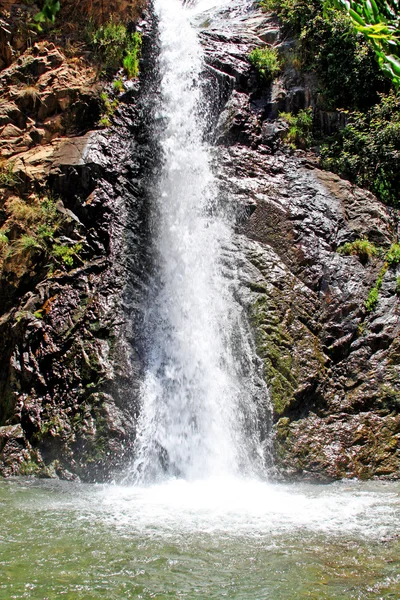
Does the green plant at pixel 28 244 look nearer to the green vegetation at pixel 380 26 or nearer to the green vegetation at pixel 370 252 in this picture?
the green vegetation at pixel 370 252

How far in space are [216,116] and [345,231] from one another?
4.74m

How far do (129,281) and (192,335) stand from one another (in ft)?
5.22

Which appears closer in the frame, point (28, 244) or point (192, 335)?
point (192, 335)

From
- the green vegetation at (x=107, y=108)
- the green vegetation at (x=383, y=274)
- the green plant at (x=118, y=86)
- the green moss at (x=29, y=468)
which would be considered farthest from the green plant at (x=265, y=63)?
the green moss at (x=29, y=468)

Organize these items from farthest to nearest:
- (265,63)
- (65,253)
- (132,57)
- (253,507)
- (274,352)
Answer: (265,63) → (132,57) → (65,253) → (274,352) → (253,507)

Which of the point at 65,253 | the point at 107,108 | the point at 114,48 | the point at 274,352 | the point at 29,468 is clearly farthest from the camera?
the point at 114,48

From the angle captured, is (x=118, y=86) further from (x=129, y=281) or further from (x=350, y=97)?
(x=350, y=97)

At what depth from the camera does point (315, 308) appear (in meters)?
8.91

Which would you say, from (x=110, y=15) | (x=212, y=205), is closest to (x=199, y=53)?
(x=110, y=15)

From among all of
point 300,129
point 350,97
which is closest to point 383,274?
point 300,129

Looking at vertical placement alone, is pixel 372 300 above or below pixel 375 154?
below

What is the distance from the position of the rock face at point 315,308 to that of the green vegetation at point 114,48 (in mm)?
2877

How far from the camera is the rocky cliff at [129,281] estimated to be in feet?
25.4

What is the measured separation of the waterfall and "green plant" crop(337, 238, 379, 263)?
2.17 metres
